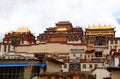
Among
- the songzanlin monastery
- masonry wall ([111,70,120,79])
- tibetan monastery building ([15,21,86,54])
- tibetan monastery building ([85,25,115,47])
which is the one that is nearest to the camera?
masonry wall ([111,70,120,79])

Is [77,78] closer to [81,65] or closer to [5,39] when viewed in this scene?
[81,65]

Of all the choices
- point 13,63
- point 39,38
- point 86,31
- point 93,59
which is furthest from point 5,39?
point 13,63

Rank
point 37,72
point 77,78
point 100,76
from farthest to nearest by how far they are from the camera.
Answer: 1. point 100,76
2. point 37,72
3. point 77,78

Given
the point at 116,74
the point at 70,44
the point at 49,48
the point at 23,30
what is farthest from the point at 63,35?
the point at 116,74

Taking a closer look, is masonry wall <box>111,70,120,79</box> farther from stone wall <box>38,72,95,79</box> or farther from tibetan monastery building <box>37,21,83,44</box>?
tibetan monastery building <box>37,21,83,44</box>

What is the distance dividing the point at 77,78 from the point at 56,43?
45.6 meters

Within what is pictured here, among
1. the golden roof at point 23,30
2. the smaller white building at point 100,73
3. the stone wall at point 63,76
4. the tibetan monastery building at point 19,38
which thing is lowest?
the smaller white building at point 100,73

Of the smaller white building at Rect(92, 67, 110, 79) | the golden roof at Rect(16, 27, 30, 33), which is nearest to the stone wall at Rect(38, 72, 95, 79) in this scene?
the smaller white building at Rect(92, 67, 110, 79)

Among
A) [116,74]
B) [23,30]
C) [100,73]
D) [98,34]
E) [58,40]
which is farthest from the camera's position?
[23,30]

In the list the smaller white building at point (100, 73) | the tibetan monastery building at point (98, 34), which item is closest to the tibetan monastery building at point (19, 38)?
the tibetan monastery building at point (98, 34)

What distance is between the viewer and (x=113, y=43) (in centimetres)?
7369

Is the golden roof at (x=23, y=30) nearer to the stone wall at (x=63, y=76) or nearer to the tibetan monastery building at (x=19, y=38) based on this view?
the tibetan monastery building at (x=19, y=38)

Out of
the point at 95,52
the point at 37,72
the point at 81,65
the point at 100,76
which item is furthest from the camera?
the point at 95,52

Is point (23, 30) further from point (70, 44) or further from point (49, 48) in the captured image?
point (70, 44)
